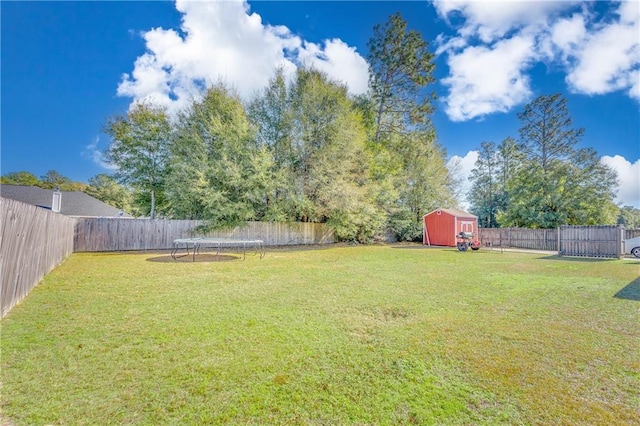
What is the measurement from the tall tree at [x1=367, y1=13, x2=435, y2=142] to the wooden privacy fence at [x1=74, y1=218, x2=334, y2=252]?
31.2 ft

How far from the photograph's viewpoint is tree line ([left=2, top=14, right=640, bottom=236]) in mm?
14016

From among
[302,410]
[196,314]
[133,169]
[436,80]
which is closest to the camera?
[302,410]

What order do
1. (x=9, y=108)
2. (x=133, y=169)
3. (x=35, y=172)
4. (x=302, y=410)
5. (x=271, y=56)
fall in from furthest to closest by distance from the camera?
1. (x=35, y=172)
2. (x=133, y=169)
3. (x=271, y=56)
4. (x=9, y=108)
5. (x=302, y=410)

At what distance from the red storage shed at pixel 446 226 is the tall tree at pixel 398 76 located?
652cm

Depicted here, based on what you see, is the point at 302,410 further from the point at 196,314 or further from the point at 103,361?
the point at 196,314

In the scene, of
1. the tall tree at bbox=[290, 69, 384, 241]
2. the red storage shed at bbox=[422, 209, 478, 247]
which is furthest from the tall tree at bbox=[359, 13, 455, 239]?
the tall tree at bbox=[290, 69, 384, 241]

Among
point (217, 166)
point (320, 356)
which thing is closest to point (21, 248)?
point (320, 356)

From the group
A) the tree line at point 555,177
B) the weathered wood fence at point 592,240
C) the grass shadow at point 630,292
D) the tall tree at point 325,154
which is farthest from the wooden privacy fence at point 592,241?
the tall tree at point 325,154

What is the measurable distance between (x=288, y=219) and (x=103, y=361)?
13255 millimetres

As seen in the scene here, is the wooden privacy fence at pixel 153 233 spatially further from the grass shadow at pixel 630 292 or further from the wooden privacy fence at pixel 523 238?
the grass shadow at pixel 630 292

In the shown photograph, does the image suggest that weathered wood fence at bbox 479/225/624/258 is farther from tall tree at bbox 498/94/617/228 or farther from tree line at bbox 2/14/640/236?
tree line at bbox 2/14/640/236

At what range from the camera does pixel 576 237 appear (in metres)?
11.5

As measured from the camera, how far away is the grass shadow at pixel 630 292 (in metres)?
4.75

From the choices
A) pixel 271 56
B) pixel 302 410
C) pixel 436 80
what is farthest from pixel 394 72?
pixel 302 410
